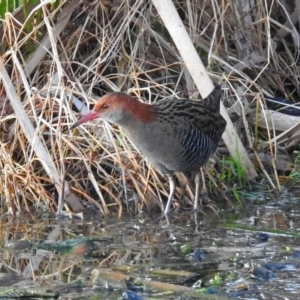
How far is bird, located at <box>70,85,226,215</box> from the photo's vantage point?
543cm

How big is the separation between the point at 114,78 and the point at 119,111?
0.93 meters

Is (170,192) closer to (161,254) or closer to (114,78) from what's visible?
(161,254)

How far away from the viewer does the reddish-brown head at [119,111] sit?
533 centimetres

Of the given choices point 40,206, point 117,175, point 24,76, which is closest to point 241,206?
point 117,175

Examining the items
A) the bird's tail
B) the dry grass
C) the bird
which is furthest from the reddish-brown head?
the bird's tail

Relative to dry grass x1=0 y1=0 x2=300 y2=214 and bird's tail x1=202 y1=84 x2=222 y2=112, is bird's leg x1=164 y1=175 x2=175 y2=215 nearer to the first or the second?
dry grass x1=0 y1=0 x2=300 y2=214

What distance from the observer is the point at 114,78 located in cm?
629

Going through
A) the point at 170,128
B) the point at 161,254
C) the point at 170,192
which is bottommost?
the point at 161,254

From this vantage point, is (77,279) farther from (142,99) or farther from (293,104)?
(293,104)

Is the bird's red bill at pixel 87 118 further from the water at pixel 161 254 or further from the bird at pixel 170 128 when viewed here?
the water at pixel 161 254

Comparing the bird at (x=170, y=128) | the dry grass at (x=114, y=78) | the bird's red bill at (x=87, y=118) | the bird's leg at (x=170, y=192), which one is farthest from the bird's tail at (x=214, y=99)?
the bird's red bill at (x=87, y=118)

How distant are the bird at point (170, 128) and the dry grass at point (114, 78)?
0.61 ft

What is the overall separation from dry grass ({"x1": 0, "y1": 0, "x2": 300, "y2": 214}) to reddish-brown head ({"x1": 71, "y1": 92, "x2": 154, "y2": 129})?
11.3 inches

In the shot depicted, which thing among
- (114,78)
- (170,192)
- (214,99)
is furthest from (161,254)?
(114,78)
